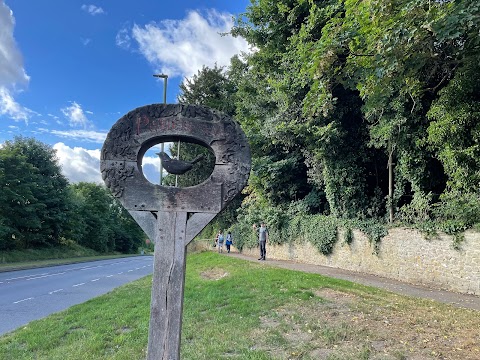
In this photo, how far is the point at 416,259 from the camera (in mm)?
13016

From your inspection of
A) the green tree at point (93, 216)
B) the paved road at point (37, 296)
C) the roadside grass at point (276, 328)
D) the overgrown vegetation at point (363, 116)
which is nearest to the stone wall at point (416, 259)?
the overgrown vegetation at point (363, 116)

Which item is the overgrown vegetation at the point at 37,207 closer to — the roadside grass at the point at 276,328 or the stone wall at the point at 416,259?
the stone wall at the point at 416,259

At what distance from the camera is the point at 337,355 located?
16.1 feet

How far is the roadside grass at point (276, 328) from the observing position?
5.20 meters

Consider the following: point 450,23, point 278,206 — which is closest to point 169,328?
point 450,23

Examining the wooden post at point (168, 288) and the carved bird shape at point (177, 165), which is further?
the carved bird shape at point (177, 165)

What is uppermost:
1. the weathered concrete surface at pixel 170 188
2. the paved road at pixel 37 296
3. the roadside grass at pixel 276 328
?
the weathered concrete surface at pixel 170 188

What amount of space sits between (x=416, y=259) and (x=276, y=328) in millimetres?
8712

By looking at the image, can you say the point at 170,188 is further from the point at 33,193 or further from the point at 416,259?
the point at 33,193

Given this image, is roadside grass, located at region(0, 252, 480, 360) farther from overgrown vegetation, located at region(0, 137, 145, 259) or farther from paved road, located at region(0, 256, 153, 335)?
overgrown vegetation, located at region(0, 137, 145, 259)

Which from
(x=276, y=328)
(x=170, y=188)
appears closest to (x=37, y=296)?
(x=276, y=328)

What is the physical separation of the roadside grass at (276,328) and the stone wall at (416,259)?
3.28 m

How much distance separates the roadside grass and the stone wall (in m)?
3.28

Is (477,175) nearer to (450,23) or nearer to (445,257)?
(445,257)
